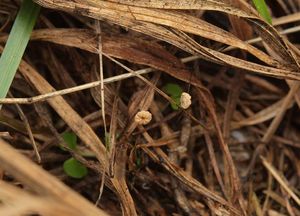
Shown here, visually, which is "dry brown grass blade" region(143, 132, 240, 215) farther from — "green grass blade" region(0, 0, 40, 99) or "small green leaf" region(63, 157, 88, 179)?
"green grass blade" region(0, 0, 40, 99)

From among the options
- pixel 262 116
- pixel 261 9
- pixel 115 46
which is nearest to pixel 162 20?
pixel 115 46

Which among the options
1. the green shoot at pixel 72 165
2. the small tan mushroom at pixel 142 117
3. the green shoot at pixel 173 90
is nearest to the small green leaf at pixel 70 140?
the green shoot at pixel 72 165

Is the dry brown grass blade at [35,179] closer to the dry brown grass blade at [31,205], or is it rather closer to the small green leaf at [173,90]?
the dry brown grass blade at [31,205]

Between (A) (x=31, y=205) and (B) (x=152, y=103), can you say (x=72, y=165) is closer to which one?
(B) (x=152, y=103)

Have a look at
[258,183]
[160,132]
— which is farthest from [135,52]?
[258,183]

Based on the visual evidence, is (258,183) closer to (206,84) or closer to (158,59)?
(206,84)

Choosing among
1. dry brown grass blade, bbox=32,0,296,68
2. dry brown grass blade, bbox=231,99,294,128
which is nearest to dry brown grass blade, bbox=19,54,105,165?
dry brown grass blade, bbox=32,0,296,68
